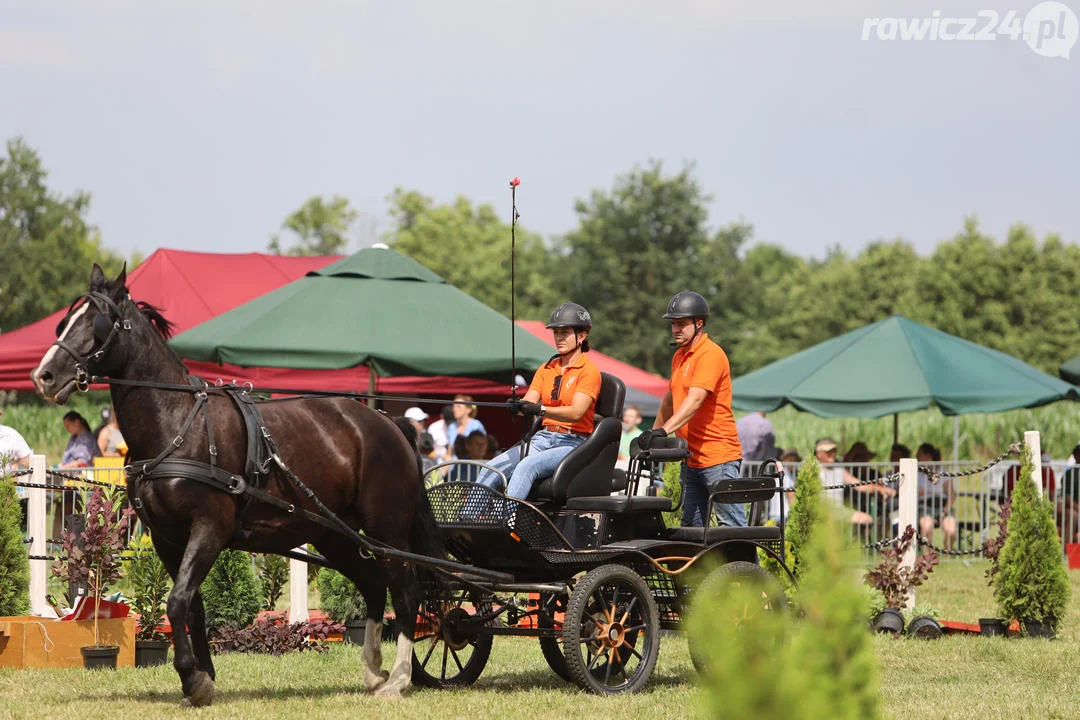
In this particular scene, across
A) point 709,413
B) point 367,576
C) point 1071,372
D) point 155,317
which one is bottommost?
point 367,576

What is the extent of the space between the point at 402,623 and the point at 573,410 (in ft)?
5.07

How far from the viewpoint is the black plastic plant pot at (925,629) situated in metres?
10.7

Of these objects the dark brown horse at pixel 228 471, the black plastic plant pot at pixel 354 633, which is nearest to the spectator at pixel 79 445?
the black plastic plant pot at pixel 354 633

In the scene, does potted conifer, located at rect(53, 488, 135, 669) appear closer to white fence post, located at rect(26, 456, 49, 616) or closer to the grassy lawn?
the grassy lawn

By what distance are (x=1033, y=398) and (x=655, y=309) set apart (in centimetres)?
3736

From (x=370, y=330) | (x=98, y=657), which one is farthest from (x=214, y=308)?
(x=98, y=657)

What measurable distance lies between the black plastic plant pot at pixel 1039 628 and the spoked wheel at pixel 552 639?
14.5 ft

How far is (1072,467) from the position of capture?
16.9 m

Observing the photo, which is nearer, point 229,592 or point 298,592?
point 229,592

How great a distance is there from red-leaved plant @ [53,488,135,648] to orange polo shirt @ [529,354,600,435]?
9.02 feet

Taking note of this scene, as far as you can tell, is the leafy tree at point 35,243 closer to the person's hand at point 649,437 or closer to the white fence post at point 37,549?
the white fence post at point 37,549

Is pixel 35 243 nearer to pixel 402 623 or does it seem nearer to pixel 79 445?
pixel 79 445

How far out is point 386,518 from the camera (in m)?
7.90

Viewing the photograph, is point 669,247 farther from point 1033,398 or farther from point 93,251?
point 1033,398
